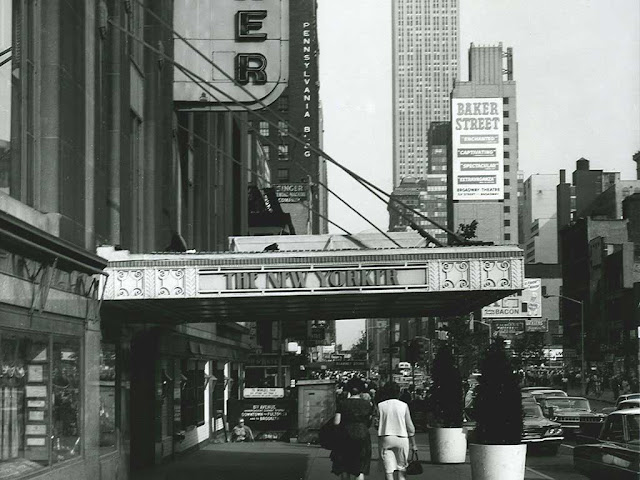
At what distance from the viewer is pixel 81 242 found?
53.9ft

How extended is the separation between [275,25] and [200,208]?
9109 mm

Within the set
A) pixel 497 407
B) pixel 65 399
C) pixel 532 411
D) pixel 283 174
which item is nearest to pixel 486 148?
pixel 283 174

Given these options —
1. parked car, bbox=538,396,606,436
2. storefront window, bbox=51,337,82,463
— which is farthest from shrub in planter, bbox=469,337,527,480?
parked car, bbox=538,396,606,436

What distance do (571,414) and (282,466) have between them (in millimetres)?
11672

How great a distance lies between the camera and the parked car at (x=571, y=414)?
104 ft

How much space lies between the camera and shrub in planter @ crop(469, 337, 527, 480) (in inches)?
674

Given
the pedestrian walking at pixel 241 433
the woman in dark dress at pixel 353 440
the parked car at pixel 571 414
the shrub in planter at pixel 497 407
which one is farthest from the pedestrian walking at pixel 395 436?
the pedestrian walking at pixel 241 433

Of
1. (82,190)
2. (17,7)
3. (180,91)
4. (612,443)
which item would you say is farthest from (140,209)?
(612,443)

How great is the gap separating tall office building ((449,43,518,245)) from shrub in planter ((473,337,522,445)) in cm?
9374

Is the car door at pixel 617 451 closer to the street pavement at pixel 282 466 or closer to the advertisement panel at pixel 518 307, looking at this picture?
the street pavement at pixel 282 466

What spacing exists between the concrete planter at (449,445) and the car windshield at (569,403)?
10.5m

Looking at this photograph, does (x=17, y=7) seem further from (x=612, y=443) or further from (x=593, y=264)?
(x=593, y=264)

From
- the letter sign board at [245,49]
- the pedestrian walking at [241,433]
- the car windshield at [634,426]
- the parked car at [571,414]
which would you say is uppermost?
the letter sign board at [245,49]

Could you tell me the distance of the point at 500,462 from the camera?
674 inches
